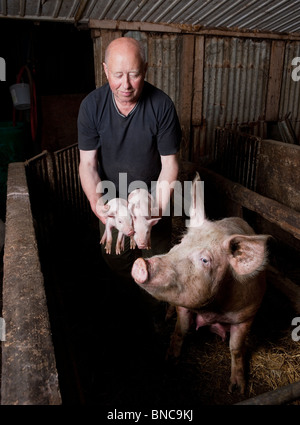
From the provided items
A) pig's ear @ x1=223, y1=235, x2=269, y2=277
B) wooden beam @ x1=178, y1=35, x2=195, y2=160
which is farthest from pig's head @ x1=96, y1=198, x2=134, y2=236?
wooden beam @ x1=178, y1=35, x2=195, y2=160

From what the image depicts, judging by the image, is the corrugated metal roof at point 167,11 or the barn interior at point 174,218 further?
the corrugated metal roof at point 167,11

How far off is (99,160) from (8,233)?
104cm

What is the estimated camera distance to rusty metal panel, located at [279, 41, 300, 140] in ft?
20.8

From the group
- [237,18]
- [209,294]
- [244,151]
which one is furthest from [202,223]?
[237,18]

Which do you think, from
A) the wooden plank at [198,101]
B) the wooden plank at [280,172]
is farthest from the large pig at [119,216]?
the wooden plank at [198,101]

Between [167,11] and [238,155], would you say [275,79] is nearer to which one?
[238,155]

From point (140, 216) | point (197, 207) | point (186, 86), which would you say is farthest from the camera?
point (186, 86)

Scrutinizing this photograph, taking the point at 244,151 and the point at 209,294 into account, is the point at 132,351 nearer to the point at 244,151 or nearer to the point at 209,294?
the point at 209,294

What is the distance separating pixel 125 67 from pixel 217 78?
3.97 metres

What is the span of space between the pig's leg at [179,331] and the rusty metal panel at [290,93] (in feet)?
16.8

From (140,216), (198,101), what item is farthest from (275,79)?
(140,216)

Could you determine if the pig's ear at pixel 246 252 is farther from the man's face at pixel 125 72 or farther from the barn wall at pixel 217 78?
the barn wall at pixel 217 78

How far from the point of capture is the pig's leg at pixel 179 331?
2.78 metres

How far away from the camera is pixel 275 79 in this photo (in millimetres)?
6344
